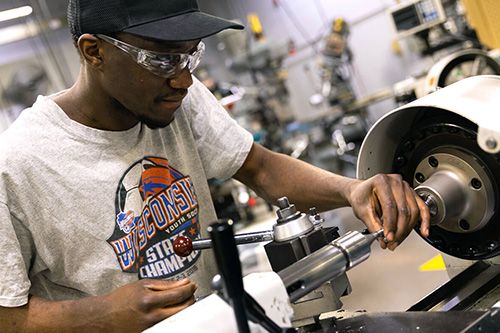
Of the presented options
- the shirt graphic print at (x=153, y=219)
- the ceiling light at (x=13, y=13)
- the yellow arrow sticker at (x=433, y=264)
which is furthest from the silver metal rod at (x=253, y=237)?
the ceiling light at (x=13, y=13)

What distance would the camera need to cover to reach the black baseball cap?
1.04 m

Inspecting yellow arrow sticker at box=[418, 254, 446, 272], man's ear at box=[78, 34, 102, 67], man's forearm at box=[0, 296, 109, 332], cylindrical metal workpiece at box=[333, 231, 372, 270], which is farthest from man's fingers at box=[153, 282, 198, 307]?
yellow arrow sticker at box=[418, 254, 446, 272]

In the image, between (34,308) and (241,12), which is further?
(241,12)

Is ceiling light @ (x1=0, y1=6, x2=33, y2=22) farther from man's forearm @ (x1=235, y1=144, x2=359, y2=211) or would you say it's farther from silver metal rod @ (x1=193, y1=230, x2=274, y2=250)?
silver metal rod @ (x1=193, y1=230, x2=274, y2=250)

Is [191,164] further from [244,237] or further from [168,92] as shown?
[244,237]

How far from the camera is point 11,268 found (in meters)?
1.03

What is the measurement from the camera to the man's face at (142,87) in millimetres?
1143

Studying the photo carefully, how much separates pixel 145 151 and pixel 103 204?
177 millimetres

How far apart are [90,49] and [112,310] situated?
570 mm

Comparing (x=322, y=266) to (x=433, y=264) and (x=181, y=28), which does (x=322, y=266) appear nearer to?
(x=181, y=28)

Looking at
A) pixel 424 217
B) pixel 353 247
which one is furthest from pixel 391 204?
pixel 353 247

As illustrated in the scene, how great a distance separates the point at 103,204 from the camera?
1173mm

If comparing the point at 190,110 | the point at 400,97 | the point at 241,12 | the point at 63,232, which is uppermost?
the point at 241,12

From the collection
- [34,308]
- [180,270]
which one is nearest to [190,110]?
[180,270]
